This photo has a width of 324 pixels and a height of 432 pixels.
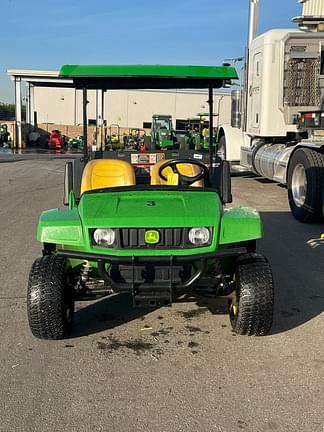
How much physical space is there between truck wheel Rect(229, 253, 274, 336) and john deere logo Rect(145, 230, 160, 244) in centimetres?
66

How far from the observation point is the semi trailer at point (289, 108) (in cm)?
882

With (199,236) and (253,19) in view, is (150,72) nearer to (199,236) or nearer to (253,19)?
(199,236)

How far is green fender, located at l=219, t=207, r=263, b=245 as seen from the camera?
11.9ft

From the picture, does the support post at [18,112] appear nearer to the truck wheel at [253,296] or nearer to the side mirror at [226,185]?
the side mirror at [226,185]

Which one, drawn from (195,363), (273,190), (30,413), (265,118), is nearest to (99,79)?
(195,363)

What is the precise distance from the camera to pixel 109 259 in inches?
138

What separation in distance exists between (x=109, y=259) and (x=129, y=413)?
3.28 ft

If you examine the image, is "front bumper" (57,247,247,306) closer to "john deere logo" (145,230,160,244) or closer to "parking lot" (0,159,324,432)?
"john deere logo" (145,230,160,244)

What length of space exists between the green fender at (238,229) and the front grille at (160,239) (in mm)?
269

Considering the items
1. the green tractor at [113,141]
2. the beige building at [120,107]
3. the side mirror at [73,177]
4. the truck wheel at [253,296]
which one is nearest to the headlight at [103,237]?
the truck wheel at [253,296]

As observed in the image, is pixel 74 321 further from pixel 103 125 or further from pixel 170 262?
pixel 103 125

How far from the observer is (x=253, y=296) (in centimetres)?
364

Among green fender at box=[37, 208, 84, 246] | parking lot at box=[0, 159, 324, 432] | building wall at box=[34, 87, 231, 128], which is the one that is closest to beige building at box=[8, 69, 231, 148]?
building wall at box=[34, 87, 231, 128]

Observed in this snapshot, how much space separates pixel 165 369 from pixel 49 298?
91cm
